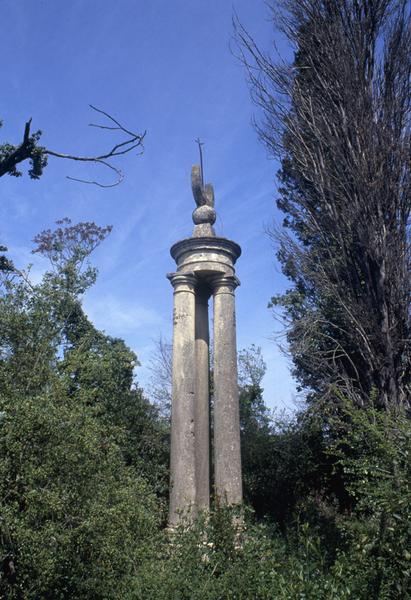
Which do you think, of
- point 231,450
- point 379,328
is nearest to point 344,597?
point 231,450

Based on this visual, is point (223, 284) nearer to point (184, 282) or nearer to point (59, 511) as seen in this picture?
point (184, 282)

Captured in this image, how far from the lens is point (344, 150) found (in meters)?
9.39

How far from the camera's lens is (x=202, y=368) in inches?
337

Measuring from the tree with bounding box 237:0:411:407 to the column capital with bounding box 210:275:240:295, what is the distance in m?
1.75

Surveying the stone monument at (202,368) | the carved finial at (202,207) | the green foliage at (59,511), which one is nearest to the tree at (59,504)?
the green foliage at (59,511)

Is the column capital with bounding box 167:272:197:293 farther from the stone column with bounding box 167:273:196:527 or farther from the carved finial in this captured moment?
the carved finial

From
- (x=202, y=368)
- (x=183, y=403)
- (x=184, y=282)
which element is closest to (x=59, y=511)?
(x=183, y=403)

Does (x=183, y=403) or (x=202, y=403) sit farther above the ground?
(x=202, y=403)

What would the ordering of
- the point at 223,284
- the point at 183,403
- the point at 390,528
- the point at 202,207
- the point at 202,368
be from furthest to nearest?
1. the point at 202,207
2. the point at 202,368
3. the point at 223,284
4. the point at 183,403
5. the point at 390,528

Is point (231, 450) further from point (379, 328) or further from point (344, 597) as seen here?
point (344, 597)

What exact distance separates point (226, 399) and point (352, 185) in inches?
174

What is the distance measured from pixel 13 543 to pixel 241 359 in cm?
1691

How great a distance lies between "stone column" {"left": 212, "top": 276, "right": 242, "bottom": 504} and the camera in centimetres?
735

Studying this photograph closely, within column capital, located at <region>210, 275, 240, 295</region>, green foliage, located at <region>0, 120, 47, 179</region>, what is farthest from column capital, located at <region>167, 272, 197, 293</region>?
green foliage, located at <region>0, 120, 47, 179</region>
